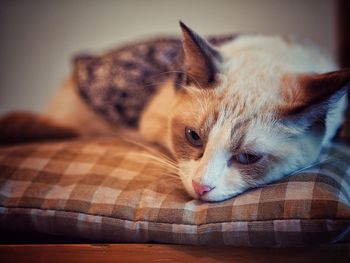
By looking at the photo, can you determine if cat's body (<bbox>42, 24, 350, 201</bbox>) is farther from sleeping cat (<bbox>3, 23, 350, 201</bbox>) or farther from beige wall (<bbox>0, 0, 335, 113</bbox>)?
beige wall (<bbox>0, 0, 335, 113</bbox>)

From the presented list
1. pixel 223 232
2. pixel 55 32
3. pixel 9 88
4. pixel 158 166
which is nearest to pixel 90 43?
pixel 55 32

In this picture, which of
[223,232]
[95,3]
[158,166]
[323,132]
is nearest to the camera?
[223,232]

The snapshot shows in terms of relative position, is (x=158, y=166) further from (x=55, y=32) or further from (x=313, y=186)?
(x=55, y=32)

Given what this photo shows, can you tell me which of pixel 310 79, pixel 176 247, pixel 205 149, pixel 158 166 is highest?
pixel 310 79

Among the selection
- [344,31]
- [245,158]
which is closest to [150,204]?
[245,158]

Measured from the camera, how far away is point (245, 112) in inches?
Result: 37.7

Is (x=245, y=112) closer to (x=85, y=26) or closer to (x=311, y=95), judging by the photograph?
(x=311, y=95)

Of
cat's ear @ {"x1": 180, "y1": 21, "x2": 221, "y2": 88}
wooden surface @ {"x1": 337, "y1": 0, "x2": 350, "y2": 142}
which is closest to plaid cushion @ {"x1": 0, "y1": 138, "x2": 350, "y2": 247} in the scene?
cat's ear @ {"x1": 180, "y1": 21, "x2": 221, "y2": 88}

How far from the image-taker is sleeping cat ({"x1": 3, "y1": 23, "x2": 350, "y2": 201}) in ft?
3.02

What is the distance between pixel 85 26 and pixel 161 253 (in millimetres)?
1896

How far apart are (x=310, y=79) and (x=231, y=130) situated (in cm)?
23

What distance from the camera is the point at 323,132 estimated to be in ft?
3.30

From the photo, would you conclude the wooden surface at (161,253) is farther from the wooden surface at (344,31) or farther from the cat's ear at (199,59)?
the wooden surface at (344,31)

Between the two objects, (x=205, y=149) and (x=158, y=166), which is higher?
(x=205, y=149)
